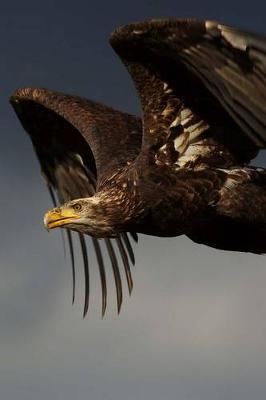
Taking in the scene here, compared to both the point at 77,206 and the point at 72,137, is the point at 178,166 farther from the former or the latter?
the point at 72,137

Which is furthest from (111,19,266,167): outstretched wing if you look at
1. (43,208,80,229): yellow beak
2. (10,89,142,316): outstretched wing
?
(10,89,142,316): outstretched wing

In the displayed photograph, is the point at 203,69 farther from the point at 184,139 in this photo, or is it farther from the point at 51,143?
the point at 51,143

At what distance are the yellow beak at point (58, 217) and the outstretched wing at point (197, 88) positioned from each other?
96cm

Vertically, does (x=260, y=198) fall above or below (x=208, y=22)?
below

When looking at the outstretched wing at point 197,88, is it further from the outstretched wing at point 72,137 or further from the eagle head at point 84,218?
the outstretched wing at point 72,137

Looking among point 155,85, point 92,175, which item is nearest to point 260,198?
point 155,85

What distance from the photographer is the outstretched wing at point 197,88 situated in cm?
1339

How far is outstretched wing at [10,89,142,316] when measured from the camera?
57.6 feet

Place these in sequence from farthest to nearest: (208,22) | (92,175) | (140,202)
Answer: (92,175)
(140,202)
(208,22)

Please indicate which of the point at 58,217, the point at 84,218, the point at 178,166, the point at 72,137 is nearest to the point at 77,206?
the point at 84,218

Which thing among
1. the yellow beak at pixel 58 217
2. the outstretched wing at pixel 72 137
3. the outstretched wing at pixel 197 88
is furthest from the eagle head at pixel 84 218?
the outstretched wing at pixel 72 137

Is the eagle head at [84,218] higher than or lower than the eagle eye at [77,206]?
lower

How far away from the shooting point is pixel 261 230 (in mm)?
15250

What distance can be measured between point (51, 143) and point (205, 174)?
484 cm
